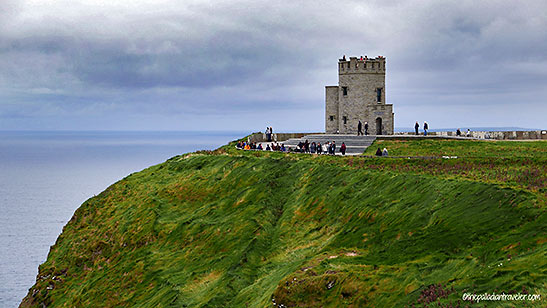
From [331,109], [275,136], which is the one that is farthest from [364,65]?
[275,136]

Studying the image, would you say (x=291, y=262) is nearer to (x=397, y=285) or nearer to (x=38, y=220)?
(x=397, y=285)

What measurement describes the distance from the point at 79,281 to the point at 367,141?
33.2 meters

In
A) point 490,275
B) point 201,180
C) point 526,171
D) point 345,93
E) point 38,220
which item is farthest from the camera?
point 38,220

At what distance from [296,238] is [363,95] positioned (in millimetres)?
41127

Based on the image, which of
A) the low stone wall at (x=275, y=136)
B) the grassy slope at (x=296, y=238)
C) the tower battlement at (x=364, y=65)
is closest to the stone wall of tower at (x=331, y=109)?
the tower battlement at (x=364, y=65)

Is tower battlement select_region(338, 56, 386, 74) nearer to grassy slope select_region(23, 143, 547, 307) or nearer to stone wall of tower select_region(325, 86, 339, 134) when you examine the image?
stone wall of tower select_region(325, 86, 339, 134)

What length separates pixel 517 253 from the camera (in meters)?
14.0

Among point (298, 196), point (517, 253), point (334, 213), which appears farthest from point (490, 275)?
point (298, 196)

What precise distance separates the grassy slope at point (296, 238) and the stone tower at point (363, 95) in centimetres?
2320

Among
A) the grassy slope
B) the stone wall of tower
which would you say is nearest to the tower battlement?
the stone wall of tower

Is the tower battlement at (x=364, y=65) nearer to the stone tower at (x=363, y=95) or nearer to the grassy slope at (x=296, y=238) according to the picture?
the stone tower at (x=363, y=95)

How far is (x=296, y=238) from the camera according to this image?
80.3ft

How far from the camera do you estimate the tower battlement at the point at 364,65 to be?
61719 millimetres

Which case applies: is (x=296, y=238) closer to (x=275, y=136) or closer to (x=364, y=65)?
(x=275, y=136)
